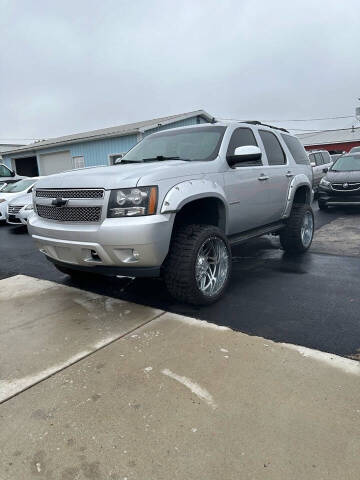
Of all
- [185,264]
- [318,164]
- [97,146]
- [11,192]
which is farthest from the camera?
[97,146]

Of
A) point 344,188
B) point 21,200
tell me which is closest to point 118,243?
point 21,200

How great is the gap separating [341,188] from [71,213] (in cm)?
868

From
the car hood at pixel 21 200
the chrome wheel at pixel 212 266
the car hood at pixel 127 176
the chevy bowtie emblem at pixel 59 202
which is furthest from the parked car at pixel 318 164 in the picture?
the chevy bowtie emblem at pixel 59 202

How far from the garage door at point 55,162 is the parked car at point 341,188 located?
46.2 feet

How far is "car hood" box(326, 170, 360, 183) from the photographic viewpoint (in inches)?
403

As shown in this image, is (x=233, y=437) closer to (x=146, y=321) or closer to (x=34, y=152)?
(x=146, y=321)

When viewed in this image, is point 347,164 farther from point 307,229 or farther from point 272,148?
point 272,148

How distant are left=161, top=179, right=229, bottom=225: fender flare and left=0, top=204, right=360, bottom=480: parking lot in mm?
1072

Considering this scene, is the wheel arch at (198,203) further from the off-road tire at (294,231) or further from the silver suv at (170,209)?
the off-road tire at (294,231)

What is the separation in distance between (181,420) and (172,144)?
3391 millimetres

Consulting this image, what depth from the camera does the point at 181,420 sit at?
7.29ft

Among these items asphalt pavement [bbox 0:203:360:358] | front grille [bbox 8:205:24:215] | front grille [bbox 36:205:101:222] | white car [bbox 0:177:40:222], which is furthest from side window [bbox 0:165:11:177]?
front grille [bbox 36:205:101:222]

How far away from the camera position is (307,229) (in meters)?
6.33

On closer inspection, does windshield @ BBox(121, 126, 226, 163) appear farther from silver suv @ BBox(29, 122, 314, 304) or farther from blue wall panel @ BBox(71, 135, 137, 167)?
blue wall panel @ BBox(71, 135, 137, 167)
